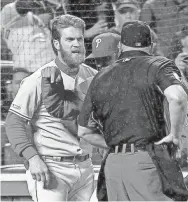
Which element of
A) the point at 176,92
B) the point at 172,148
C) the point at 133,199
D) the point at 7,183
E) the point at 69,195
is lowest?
the point at 7,183

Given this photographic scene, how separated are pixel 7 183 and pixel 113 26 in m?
1.83

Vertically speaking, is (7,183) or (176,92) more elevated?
(176,92)

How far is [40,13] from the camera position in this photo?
718 cm

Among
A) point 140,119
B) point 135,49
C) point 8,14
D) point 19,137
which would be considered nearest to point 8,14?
point 8,14

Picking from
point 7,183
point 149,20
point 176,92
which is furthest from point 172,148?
point 149,20

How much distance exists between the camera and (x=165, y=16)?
7035 mm

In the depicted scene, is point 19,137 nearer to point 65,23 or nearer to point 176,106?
point 65,23

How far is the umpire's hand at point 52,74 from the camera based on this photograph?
15.4ft

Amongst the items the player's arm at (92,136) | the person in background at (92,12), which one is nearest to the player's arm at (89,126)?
the player's arm at (92,136)

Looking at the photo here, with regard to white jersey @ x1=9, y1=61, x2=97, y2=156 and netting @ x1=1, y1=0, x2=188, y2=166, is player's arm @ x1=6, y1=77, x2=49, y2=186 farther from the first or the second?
netting @ x1=1, y1=0, x2=188, y2=166

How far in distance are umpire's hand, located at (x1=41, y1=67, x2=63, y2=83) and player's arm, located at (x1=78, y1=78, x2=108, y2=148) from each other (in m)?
0.64

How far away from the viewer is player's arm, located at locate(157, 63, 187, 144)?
12.2 ft

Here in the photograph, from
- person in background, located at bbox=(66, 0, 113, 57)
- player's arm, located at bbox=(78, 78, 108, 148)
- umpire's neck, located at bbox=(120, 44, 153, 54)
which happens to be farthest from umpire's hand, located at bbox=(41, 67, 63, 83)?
person in background, located at bbox=(66, 0, 113, 57)

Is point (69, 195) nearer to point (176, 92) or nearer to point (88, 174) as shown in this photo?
point (88, 174)
